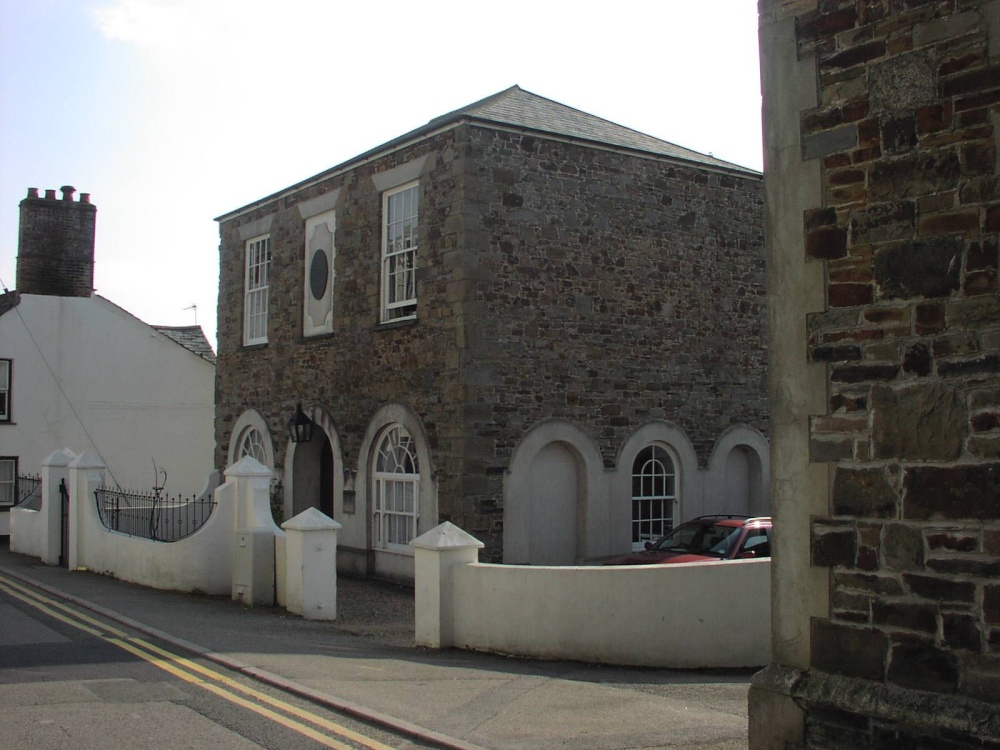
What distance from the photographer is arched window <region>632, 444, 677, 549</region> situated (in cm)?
1734

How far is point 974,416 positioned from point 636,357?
461 inches

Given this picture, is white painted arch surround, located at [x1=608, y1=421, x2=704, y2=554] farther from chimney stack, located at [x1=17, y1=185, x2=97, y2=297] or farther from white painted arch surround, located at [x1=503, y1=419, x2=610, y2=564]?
chimney stack, located at [x1=17, y1=185, x2=97, y2=297]

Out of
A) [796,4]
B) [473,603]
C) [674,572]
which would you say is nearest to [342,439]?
[473,603]

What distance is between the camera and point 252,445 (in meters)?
22.0

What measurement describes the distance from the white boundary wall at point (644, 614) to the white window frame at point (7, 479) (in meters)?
19.6

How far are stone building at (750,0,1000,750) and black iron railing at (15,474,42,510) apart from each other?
18881 millimetres

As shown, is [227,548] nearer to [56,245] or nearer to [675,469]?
[675,469]

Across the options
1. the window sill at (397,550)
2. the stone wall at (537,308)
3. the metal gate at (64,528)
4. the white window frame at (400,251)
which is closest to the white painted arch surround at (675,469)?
the stone wall at (537,308)

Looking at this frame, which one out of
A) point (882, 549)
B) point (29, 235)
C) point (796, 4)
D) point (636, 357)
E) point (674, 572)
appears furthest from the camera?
point (29, 235)

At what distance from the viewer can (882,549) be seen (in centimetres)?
578

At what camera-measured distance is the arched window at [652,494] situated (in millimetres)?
17344

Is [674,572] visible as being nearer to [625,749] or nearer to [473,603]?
[473,603]

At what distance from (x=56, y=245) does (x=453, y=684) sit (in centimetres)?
2208

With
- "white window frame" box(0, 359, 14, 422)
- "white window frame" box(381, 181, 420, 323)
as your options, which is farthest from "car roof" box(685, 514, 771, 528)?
"white window frame" box(0, 359, 14, 422)
